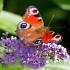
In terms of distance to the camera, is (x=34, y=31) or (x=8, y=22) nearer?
(x=34, y=31)

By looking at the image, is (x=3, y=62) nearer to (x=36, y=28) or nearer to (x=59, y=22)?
(x=36, y=28)

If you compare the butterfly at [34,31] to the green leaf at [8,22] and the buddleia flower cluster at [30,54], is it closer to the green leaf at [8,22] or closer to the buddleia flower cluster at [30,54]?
the buddleia flower cluster at [30,54]

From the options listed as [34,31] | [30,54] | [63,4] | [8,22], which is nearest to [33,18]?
[34,31]

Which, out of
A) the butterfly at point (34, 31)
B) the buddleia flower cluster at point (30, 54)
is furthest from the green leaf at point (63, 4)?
the buddleia flower cluster at point (30, 54)

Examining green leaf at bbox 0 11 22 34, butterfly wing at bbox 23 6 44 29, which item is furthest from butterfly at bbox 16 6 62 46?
green leaf at bbox 0 11 22 34

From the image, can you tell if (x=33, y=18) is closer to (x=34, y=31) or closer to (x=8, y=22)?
(x=34, y=31)

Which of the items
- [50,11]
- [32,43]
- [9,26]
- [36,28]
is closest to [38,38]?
[32,43]

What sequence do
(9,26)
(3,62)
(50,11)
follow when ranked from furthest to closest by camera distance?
(50,11) → (9,26) → (3,62)
